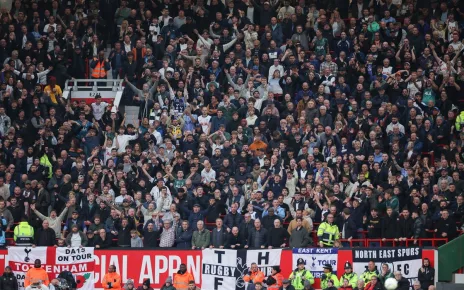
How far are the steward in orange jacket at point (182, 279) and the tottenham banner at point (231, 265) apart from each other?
22.0 inches

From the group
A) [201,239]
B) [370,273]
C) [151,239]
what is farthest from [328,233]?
[151,239]

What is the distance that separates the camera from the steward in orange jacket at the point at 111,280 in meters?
31.1

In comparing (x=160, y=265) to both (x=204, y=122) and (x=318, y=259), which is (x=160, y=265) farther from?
(x=204, y=122)

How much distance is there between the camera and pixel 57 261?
31.6 metres

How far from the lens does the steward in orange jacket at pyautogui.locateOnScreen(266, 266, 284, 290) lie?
99.1 ft

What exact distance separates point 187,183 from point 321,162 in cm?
372

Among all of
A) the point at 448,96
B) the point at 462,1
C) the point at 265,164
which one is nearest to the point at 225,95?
the point at 265,164

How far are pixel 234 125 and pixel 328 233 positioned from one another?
5.84 meters

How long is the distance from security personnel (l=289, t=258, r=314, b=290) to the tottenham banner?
0.70 meters

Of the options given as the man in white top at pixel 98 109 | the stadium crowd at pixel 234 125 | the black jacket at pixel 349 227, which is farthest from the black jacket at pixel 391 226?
the man in white top at pixel 98 109

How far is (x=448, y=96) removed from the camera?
36.0 metres

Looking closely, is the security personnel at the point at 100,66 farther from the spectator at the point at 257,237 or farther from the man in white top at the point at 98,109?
the spectator at the point at 257,237

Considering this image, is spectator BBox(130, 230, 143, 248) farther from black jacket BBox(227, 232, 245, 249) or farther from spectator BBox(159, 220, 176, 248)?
black jacket BBox(227, 232, 245, 249)

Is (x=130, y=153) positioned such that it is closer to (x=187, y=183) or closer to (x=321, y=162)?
(x=187, y=183)
